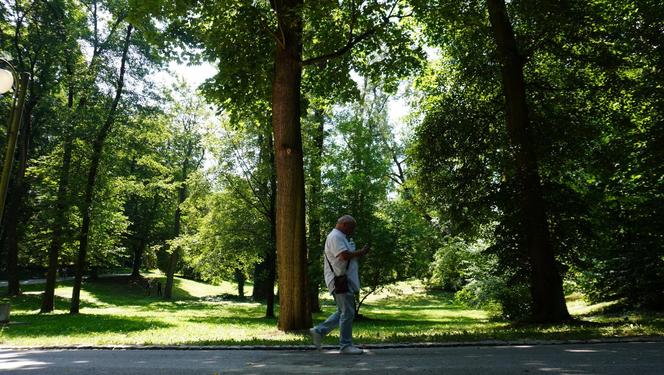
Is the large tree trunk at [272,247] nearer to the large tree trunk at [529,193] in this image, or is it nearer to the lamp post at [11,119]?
the large tree trunk at [529,193]

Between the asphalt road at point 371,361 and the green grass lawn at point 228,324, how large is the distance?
1203 millimetres

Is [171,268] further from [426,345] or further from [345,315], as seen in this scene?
[345,315]

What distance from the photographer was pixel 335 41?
14430 mm

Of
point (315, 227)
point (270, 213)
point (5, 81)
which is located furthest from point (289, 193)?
point (270, 213)

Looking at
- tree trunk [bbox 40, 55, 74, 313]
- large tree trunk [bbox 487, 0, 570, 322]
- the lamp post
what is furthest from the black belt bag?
tree trunk [bbox 40, 55, 74, 313]

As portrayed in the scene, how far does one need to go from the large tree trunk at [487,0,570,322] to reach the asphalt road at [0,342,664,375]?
5.27 meters

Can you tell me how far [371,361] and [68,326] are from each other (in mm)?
15142

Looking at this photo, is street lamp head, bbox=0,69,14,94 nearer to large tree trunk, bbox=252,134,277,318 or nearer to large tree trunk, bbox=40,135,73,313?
large tree trunk, bbox=252,134,277,318

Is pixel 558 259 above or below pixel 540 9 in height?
below

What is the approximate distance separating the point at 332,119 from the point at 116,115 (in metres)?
11.8

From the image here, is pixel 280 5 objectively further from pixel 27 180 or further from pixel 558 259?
pixel 27 180

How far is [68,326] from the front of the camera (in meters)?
17.7

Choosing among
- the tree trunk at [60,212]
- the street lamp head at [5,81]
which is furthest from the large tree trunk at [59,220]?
the street lamp head at [5,81]

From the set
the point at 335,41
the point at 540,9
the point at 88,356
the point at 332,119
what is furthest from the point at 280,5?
the point at 332,119
